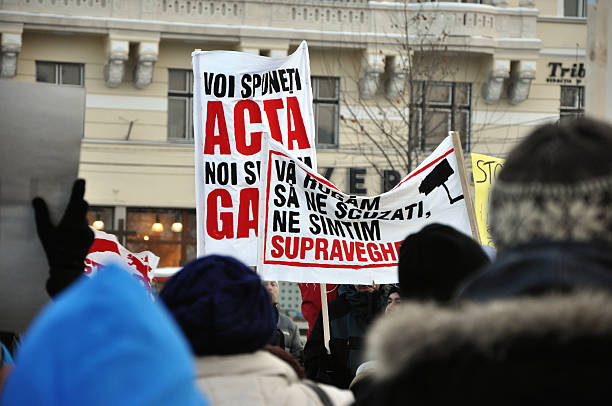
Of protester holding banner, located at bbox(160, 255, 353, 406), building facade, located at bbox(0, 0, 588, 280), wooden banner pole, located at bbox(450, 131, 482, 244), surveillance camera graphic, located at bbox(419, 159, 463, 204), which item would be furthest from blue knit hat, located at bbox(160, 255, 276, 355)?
building facade, located at bbox(0, 0, 588, 280)

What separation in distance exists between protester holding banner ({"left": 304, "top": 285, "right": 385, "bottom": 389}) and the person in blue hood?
5339mm

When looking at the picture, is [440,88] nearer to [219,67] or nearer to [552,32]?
[552,32]

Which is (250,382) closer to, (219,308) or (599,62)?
(219,308)

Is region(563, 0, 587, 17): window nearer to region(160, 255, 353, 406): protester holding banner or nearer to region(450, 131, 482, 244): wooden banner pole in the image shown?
region(450, 131, 482, 244): wooden banner pole

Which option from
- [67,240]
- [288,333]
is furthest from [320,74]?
[67,240]

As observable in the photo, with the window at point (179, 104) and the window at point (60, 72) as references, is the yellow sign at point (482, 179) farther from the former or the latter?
the window at point (60, 72)

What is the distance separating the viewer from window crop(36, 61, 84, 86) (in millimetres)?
20016

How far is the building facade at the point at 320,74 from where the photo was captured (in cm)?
1994

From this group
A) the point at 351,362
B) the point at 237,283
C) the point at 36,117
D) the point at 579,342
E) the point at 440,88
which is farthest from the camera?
the point at 440,88

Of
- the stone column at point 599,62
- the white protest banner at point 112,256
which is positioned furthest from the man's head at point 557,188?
the white protest banner at point 112,256

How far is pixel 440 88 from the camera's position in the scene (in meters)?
21.3

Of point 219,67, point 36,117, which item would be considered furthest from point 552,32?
point 36,117

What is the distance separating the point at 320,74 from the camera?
69.3 ft

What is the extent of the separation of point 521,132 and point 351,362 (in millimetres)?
15611
